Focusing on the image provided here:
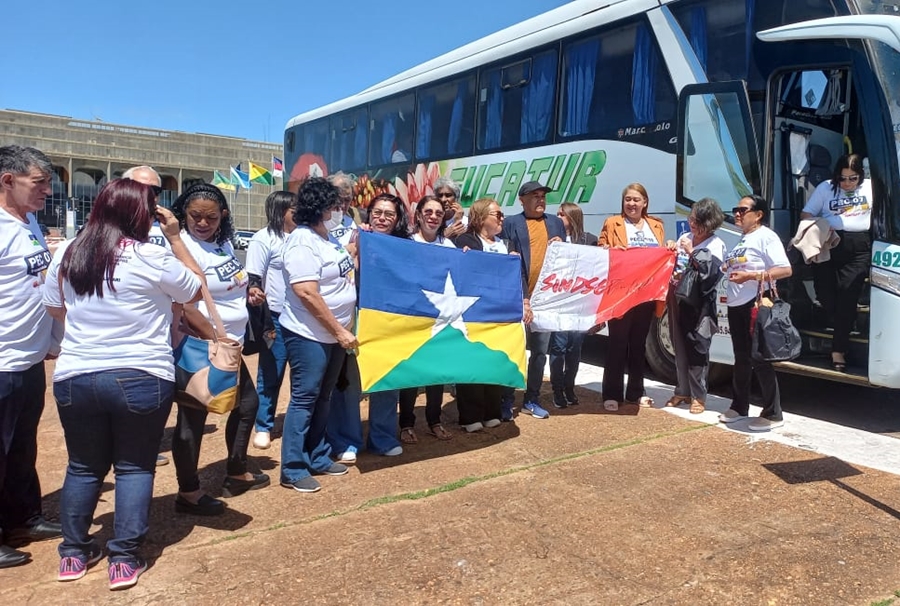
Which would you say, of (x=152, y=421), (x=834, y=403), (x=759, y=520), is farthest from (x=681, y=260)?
(x=152, y=421)

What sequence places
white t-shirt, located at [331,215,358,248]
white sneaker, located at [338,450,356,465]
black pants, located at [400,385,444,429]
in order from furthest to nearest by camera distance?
1. white t-shirt, located at [331,215,358,248]
2. black pants, located at [400,385,444,429]
3. white sneaker, located at [338,450,356,465]

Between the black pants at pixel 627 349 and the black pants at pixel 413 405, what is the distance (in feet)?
5.55

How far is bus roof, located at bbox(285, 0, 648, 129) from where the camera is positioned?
7.71 m

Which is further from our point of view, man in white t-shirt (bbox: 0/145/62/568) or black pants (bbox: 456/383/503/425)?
black pants (bbox: 456/383/503/425)

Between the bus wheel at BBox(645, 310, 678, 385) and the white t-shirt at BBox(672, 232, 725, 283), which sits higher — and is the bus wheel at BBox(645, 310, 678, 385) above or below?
below

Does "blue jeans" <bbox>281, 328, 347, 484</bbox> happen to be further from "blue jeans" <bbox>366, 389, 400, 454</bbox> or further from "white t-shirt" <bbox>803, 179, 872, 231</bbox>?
"white t-shirt" <bbox>803, 179, 872, 231</bbox>

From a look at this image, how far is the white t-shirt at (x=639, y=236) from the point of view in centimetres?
611

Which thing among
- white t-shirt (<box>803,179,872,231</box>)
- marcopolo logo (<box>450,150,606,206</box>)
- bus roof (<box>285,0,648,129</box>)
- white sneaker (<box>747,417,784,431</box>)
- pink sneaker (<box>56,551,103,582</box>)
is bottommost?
pink sneaker (<box>56,551,103,582</box>)

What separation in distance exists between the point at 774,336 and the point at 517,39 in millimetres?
5671

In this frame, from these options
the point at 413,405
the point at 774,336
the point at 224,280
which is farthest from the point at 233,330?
the point at 774,336

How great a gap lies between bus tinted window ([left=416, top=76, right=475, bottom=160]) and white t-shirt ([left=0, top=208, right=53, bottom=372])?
7.04 m

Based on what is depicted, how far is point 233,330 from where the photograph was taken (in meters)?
3.99

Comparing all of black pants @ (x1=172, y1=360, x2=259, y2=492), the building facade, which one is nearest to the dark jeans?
black pants @ (x1=172, y1=360, x2=259, y2=492)

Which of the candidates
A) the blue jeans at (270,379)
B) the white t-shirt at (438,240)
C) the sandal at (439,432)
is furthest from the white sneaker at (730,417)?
the blue jeans at (270,379)
